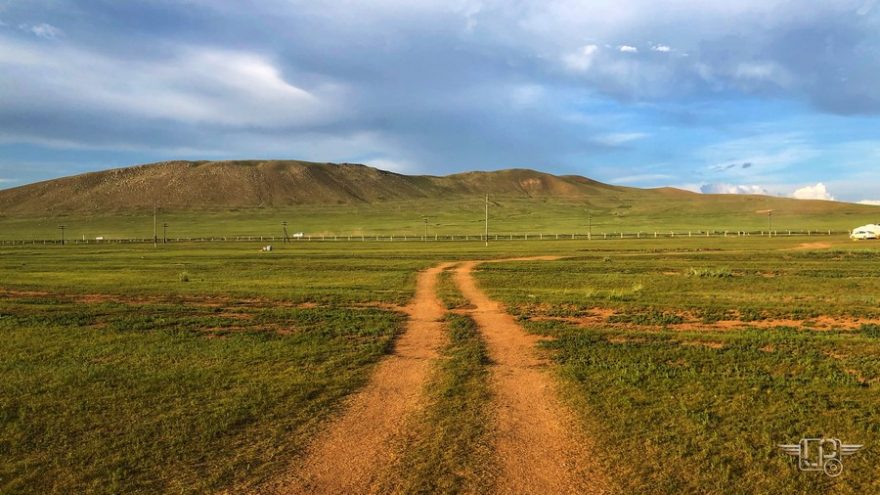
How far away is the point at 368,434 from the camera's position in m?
9.44

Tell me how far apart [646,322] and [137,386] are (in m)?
16.1

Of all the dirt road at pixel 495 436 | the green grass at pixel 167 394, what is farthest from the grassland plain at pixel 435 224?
the dirt road at pixel 495 436

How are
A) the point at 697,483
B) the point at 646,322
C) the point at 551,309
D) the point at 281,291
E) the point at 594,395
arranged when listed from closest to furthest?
the point at 697,483 → the point at 594,395 → the point at 646,322 → the point at 551,309 → the point at 281,291

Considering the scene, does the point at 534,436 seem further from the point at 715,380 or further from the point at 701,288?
the point at 701,288

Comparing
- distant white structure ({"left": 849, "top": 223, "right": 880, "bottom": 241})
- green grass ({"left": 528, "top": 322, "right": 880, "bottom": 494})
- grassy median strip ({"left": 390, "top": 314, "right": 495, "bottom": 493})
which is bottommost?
grassy median strip ({"left": 390, "top": 314, "right": 495, "bottom": 493})

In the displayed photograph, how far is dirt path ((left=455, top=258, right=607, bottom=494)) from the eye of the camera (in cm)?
771

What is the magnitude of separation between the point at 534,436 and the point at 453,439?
143cm

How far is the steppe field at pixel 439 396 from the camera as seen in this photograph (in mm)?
7910

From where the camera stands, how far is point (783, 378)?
39.1ft

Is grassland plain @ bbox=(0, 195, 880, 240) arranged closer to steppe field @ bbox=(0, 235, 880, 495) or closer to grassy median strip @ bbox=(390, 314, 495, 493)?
steppe field @ bbox=(0, 235, 880, 495)

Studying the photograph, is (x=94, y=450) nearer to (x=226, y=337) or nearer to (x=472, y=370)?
(x=472, y=370)

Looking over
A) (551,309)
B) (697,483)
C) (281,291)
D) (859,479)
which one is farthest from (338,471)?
(281,291)

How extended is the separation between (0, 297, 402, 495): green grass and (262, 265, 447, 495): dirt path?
17.8 inches

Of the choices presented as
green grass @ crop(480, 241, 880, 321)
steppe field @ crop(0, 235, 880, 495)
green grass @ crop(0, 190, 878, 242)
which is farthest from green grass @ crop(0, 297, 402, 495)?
green grass @ crop(0, 190, 878, 242)
